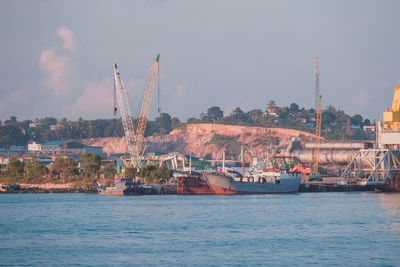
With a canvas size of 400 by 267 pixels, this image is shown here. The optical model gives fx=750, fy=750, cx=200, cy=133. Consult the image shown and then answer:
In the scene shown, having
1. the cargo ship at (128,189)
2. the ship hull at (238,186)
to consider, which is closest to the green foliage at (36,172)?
the cargo ship at (128,189)

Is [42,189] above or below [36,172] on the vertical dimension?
below

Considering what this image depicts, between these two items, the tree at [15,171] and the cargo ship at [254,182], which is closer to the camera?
the cargo ship at [254,182]

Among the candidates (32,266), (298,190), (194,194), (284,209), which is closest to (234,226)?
(284,209)

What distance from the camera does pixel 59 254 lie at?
6500cm

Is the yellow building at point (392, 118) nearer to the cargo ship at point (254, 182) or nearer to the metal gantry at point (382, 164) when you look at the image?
the metal gantry at point (382, 164)

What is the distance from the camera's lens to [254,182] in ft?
473

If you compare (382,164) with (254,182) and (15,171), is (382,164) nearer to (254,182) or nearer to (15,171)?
(254,182)

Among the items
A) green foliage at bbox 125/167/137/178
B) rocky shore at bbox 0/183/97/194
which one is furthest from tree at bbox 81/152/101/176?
green foliage at bbox 125/167/137/178

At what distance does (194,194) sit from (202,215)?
164ft

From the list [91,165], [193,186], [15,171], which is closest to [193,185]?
[193,186]

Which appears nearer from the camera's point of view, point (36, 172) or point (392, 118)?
point (392, 118)

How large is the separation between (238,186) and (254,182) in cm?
388

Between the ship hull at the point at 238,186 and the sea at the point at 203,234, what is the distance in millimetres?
23913

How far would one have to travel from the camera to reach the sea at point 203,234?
6247 centimetres
